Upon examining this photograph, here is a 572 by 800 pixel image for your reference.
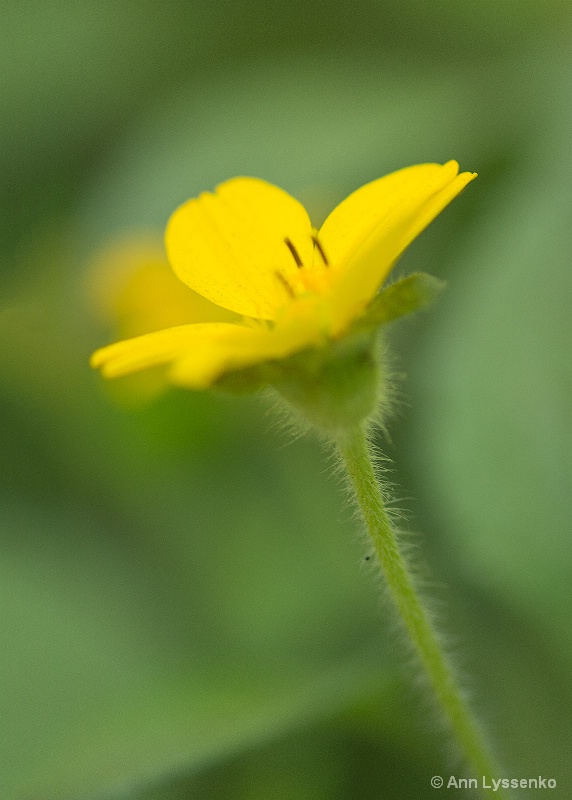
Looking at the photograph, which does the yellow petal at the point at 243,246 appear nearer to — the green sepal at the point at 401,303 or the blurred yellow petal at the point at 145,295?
the green sepal at the point at 401,303

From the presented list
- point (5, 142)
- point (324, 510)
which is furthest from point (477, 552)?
point (5, 142)

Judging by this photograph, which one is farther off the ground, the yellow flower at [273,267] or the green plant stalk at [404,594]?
the yellow flower at [273,267]

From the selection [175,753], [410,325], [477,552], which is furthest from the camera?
[410,325]

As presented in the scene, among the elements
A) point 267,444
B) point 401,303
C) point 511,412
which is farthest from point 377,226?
point 267,444

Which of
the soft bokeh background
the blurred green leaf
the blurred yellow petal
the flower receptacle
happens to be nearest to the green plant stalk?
the flower receptacle

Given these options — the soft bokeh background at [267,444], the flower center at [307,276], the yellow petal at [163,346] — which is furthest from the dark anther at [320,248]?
the soft bokeh background at [267,444]

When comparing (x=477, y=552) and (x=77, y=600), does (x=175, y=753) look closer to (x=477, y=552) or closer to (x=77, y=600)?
(x=477, y=552)

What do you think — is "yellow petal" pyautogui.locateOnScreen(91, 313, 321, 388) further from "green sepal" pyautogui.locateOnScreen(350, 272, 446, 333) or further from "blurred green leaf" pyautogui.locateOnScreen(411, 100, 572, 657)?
"blurred green leaf" pyautogui.locateOnScreen(411, 100, 572, 657)
